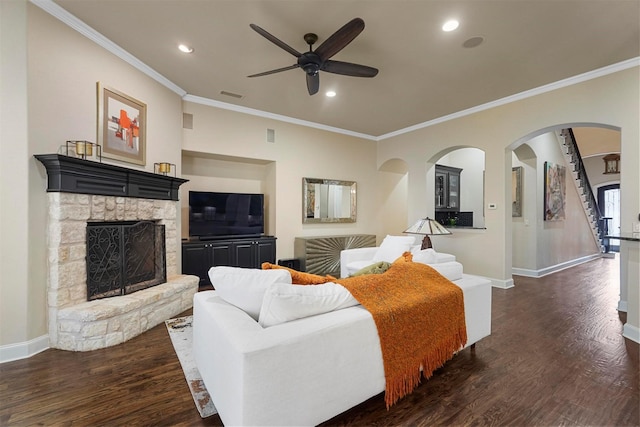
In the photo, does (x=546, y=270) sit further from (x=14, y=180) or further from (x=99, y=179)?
(x=14, y=180)

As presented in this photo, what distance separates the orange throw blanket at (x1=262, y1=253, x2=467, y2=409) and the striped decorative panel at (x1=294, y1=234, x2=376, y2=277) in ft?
10.8

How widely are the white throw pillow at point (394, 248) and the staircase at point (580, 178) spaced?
517 centimetres

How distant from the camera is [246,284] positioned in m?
1.79

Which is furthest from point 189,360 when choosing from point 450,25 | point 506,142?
point 506,142

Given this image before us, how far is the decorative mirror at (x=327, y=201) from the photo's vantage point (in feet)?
19.5

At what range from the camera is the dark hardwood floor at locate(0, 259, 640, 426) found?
1.77m

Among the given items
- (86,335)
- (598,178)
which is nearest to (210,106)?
(86,335)

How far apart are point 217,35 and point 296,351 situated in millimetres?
3152

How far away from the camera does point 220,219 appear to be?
5.07m

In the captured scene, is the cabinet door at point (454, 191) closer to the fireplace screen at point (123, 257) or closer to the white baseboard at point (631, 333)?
the white baseboard at point (631, 333)

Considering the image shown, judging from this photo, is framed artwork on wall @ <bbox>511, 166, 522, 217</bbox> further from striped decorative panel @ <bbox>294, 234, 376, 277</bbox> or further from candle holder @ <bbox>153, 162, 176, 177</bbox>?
candle holder @ <bbox>153, 162, 176, 177</bbox>

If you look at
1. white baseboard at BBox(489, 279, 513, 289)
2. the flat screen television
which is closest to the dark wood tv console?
the flat screen television

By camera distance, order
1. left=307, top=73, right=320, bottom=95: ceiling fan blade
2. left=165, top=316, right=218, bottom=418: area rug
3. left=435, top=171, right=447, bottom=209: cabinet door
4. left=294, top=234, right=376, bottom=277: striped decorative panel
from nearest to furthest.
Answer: left=165, top=316, right=218, bottom=418: area rug → left=307, top=73, right=320, bottom=95: ceiling fan blade → left=294, top=234, right=376, bottom=277: striped decorative panel → left=435, top=171, right=447, bottom=209: cabinet door

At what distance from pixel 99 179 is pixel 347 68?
2.77 m
